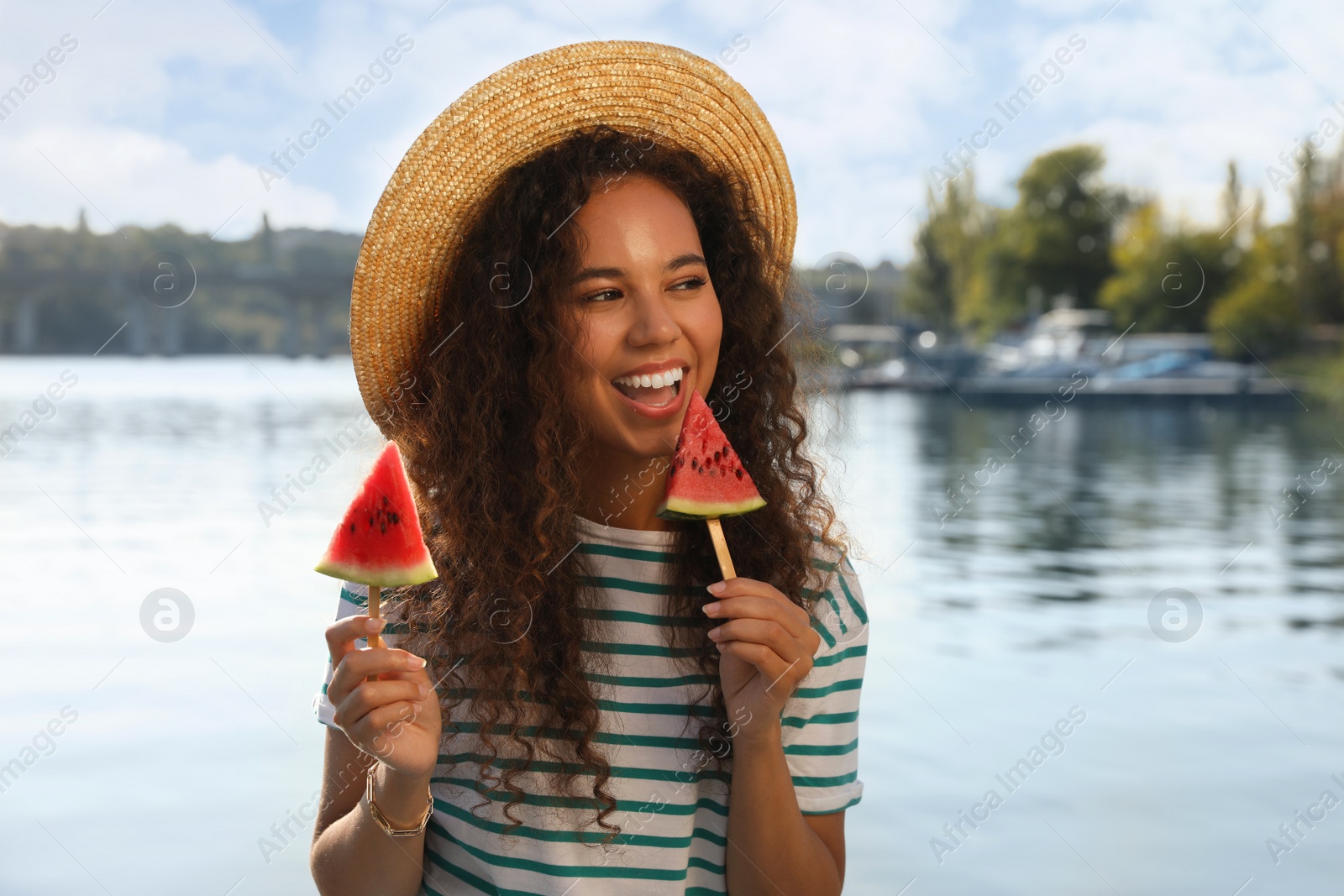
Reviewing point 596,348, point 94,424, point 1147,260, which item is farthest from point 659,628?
point 1147,260

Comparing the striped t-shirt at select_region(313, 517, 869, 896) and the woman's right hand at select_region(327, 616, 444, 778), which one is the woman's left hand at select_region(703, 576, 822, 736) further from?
the woman's right hand at select_region(327, 616, 444, 778)

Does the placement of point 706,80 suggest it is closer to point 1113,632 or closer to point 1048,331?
point 1113,632

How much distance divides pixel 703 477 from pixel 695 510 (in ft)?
0.25

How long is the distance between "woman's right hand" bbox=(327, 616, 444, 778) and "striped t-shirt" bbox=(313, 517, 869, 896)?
0.31 meters

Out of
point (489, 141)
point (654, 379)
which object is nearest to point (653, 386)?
point (654, 379)

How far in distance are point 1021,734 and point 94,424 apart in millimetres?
32241

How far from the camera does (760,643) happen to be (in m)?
2.10

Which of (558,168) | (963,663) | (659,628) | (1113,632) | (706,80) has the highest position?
(1113,632)

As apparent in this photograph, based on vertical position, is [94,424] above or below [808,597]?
above

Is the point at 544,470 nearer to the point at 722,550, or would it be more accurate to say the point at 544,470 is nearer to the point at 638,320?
the point at 638,320

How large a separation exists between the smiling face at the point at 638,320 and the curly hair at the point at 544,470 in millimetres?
51

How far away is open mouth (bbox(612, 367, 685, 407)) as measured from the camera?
2373 millimetres

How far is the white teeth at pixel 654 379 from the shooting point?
237 cm

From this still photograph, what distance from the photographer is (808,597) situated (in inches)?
97.3
